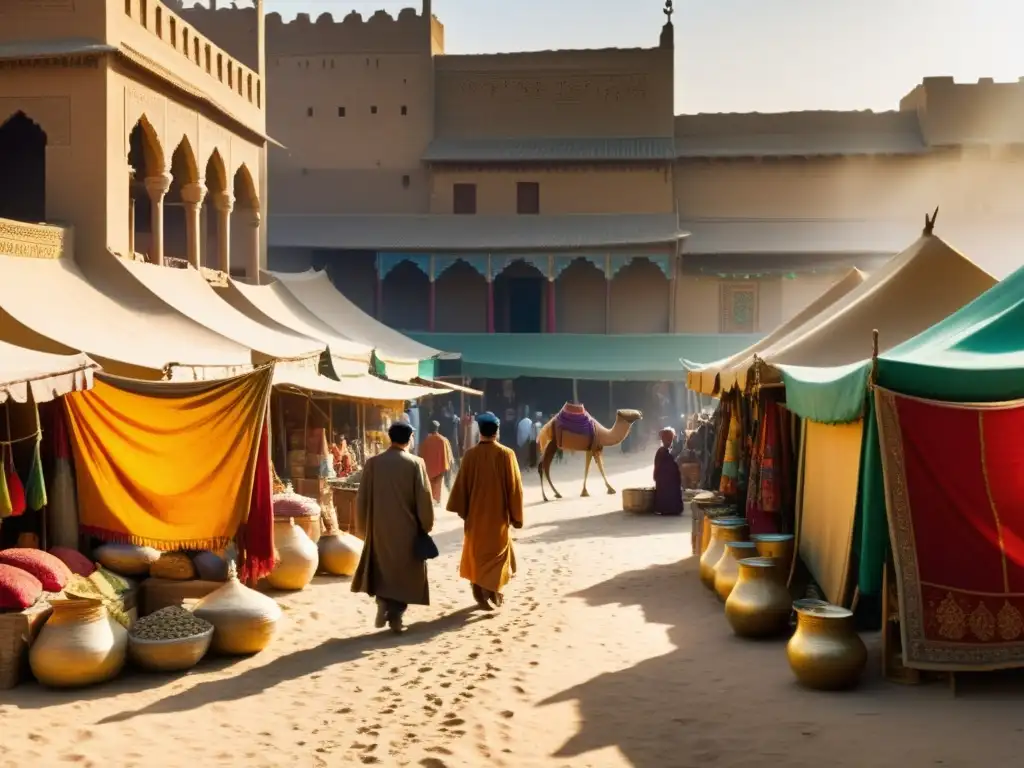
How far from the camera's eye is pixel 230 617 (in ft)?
20.9

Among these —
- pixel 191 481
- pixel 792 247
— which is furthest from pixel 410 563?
pixel 792 247

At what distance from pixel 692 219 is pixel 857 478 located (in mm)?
21713

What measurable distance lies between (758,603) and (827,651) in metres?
1.22

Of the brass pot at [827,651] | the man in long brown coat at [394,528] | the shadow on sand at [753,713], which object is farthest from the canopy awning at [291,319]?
the brass pot at [827,651]

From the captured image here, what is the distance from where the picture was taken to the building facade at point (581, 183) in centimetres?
2589

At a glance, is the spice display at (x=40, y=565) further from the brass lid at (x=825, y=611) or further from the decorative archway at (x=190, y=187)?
the decorative archway at (x=190, y=187)

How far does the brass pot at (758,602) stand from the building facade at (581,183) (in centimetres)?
1906

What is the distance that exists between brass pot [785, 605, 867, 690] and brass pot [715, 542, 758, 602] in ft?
6.40

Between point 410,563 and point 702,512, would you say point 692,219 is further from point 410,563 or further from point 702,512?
point 410,563

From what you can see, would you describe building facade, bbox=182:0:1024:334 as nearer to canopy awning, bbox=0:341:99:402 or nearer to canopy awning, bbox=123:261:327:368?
canopy awning, bbox=123:261:327:368

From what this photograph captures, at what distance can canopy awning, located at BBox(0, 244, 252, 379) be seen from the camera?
9281mm

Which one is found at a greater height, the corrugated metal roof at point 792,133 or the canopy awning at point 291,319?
the corrugated metal roof at point 792,133

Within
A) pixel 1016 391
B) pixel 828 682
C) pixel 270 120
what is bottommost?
pixel 828 682

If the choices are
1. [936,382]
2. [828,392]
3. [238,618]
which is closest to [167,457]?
[238,618]
